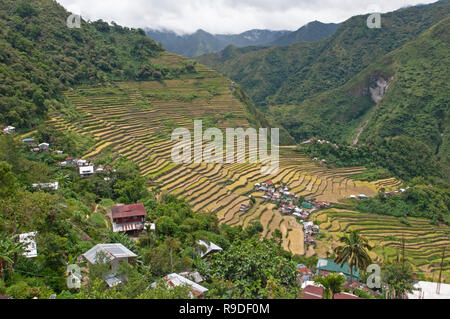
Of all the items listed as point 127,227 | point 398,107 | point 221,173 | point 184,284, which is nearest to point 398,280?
point 184,284

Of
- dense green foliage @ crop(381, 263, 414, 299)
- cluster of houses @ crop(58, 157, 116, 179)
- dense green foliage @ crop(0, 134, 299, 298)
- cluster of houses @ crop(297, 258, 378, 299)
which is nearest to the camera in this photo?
dense green foliage @ crop(0, 134, 299, 298)

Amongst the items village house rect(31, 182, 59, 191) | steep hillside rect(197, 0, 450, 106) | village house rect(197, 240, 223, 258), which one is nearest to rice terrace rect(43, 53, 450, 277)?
village house rect(31, 182, 59, 191)

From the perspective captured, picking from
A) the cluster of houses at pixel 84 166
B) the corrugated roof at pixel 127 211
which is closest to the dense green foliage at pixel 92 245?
the corrugated roof at pixel 127 211

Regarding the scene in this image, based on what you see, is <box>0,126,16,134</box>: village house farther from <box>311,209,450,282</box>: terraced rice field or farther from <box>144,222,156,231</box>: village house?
<box>311,209,450,282</box>: terraced rice field

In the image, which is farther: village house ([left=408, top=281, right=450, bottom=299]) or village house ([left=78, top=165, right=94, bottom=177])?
village house ([left=78, top=165, right=94, bottom=177])
